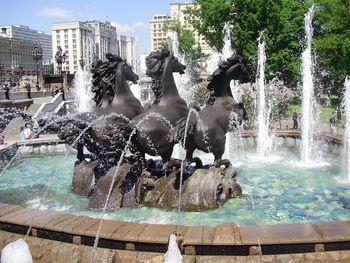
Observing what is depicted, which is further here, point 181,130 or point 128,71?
point 128,71

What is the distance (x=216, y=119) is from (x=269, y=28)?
85.4 feet

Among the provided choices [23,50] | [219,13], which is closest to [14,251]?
[219,13]

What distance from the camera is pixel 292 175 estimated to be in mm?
10633

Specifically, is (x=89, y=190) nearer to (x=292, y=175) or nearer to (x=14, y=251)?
(x=14, y=251)

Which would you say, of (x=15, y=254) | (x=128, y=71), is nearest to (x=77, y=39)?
(x=128, y=71)

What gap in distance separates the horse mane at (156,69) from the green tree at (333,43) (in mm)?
25927

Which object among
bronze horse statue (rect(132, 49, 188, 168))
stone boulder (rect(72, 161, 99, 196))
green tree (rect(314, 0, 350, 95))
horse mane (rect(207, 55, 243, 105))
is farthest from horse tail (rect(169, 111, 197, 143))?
green tree (rect(314, 0, 350, 95))

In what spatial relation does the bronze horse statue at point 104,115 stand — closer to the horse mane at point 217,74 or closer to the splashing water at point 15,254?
the horse mane at point 217,74

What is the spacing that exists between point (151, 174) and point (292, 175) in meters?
4.28

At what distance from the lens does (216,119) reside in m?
8.59

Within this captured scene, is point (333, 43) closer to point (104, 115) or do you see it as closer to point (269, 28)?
point (269, 28)

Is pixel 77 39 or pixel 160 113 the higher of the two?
pixel 77 39

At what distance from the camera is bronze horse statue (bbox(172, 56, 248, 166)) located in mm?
8120

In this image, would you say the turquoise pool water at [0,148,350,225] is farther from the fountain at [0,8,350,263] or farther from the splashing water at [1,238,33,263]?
the splashing water at [1,238,33,263]
